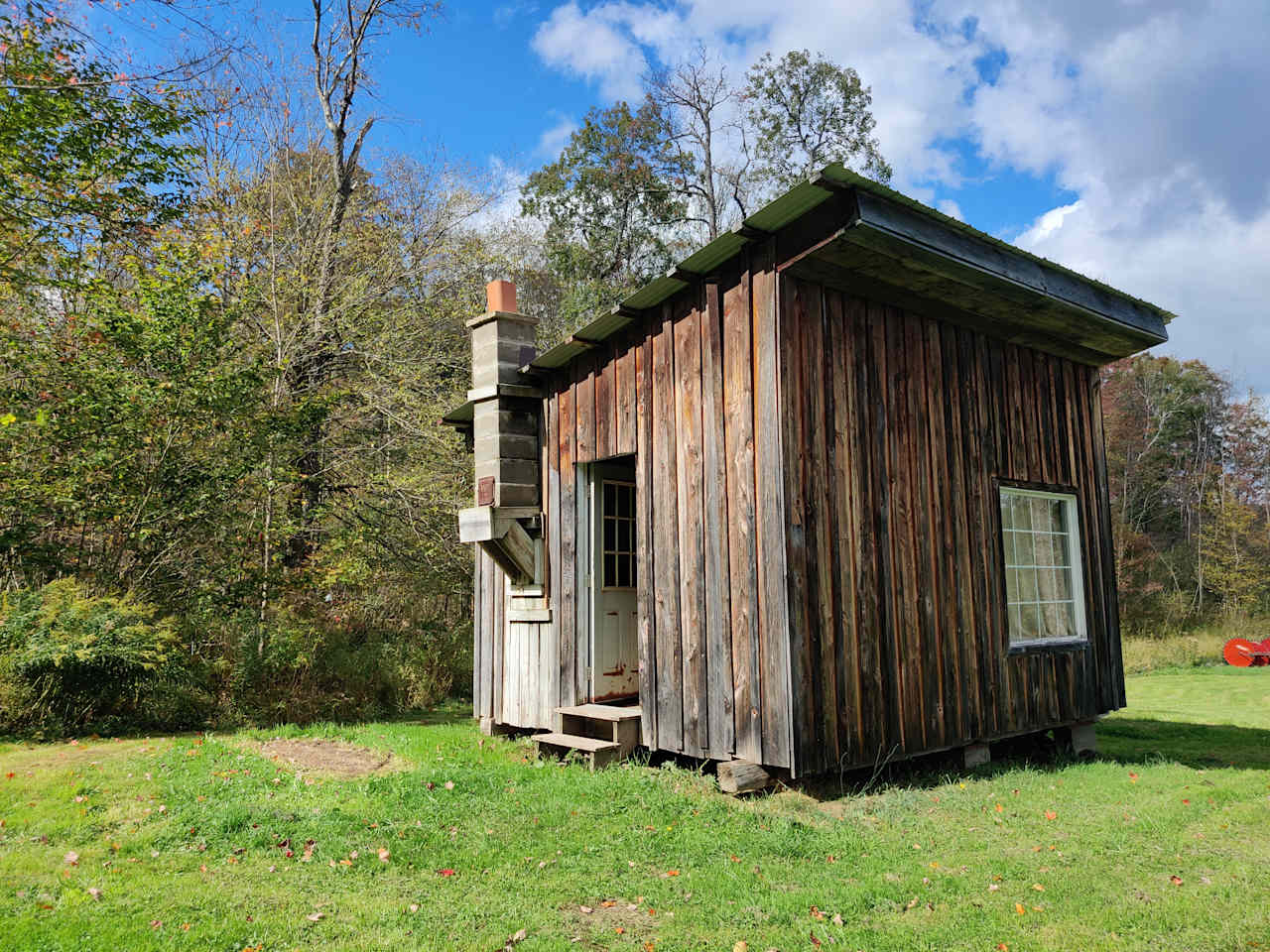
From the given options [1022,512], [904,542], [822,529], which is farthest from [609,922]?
[1022,512]

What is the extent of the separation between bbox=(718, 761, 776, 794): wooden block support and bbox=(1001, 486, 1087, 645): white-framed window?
2.98 meters

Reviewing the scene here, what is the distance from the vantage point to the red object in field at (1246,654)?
1638cm

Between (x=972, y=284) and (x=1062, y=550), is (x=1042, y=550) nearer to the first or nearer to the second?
(x=1062, y=550)

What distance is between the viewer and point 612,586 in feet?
24.5

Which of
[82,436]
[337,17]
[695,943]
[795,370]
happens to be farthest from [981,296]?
[337,17]

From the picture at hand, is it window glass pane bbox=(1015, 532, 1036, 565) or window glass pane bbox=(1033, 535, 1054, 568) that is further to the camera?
window glass pane bbox=(1033, 535, 1054, 568)

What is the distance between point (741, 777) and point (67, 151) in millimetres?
8368

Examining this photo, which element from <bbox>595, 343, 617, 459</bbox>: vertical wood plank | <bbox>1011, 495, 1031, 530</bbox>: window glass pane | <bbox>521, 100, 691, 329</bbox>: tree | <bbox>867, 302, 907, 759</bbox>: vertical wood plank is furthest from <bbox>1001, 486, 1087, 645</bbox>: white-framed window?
<bbox>521, 100, 691, 329</bbox>: tree

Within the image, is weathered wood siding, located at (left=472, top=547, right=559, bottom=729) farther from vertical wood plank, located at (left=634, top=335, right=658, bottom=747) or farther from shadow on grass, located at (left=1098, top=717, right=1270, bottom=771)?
shadow on grass, located at (left=1098, top=717, right=1270, bottom=771)

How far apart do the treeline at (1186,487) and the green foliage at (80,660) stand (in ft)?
78.1

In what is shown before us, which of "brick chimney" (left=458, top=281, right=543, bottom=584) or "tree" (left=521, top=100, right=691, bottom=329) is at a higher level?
"tree" (left=521, top=100, right=691, bottom=329)

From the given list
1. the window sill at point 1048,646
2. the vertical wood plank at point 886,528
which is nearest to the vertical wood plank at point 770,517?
the vertical wood plank at point 886,528

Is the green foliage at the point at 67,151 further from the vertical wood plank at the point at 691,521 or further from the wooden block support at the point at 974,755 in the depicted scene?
the wooden block support at the point at 974,755

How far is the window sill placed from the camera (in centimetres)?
707
